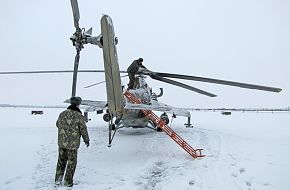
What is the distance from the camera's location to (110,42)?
18.5ft

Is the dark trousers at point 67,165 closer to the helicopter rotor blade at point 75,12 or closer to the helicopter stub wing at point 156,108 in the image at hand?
the helicopter stub wing at point 156,108

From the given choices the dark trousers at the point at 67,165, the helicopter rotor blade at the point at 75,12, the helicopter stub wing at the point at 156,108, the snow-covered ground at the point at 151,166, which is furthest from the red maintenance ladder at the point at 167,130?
the helicopter rotor blade at the point at 75,12

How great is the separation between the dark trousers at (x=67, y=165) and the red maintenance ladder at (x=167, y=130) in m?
3.76

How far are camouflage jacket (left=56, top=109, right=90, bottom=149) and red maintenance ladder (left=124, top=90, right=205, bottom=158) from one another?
368 cm

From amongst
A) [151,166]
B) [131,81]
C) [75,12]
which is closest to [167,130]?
[151,166]

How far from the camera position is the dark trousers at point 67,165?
211 inches

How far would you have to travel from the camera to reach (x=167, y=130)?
8883 mm

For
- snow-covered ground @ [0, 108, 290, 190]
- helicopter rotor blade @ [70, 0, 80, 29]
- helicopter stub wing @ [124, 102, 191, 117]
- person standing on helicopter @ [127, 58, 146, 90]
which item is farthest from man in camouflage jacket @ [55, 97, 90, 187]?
person standing on helicopter @ [127, 58, 146, 90]

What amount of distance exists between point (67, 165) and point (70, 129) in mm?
753

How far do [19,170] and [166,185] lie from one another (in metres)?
3.46

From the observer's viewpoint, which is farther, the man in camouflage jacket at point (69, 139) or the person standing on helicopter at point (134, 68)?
the person standing on helicopter at point (134, 68)

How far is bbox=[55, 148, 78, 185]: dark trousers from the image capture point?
5368 millimetres

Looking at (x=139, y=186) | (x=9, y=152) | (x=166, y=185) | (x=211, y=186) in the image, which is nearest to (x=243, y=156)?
(x=211, y=186)

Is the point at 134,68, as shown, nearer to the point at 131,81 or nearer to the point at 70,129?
the point at 131,81
